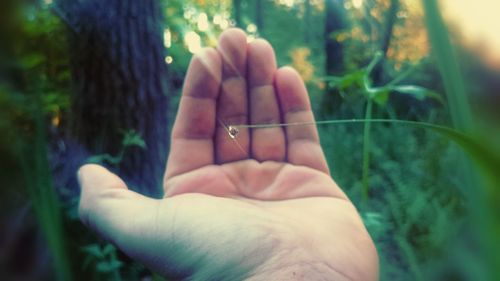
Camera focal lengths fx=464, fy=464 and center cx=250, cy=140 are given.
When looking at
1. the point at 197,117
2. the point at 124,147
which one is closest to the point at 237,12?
the point at 197,117

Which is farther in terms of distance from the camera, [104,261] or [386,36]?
[104,261]

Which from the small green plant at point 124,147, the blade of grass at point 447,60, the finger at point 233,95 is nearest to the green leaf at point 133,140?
the small green plant at point 124,147

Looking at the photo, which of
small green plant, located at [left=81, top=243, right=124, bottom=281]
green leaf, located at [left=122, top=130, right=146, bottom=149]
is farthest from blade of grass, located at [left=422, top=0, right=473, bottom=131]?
small green plant, located at [left=81, top=243, right=124, bottom=281]

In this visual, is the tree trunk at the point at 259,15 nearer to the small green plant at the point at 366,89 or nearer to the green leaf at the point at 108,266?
the small green plant at the point at 366,89

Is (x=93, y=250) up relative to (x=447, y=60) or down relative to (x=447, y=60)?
down

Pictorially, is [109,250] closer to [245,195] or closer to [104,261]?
[104,261]

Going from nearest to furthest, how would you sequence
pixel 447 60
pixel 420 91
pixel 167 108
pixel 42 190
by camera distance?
pixel 447 60, pixel 42 190, pixel 420 91, pixel 167 108

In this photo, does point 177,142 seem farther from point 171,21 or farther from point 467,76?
point 467,76

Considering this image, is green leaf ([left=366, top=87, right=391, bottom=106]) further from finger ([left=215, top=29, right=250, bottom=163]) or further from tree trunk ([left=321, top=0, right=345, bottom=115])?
finger ([left=215, top=29, right=250, bottom=163])
